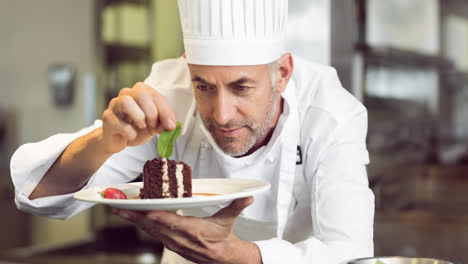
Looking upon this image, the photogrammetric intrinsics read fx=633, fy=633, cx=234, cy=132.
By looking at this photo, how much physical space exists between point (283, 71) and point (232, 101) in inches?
13.8

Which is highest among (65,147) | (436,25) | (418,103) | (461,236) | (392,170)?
(436,25)

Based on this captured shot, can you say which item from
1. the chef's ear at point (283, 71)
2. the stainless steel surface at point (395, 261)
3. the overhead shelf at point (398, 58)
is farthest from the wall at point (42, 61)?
the stainless steel surface at point (395, 261)

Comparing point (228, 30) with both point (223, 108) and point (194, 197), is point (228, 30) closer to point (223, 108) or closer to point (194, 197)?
point (223, 108)

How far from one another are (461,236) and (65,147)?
9.09 ft

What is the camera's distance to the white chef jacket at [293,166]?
6.17ft

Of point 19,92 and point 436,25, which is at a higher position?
point 436,25

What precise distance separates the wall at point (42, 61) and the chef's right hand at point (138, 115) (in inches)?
124

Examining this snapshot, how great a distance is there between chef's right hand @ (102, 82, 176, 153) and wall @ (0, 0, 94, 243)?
3142mm

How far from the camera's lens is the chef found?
163 cm

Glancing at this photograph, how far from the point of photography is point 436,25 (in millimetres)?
3934

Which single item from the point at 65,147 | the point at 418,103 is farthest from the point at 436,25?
the point at 65,147

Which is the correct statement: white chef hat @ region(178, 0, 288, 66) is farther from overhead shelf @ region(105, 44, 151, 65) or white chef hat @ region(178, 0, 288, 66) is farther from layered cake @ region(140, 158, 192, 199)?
overhead shelf @ region(105, 44, 151, 65)

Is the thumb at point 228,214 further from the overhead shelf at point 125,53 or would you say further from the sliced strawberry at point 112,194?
the overhead shelf at point 125,53

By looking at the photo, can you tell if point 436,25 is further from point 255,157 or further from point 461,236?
point 255,157
